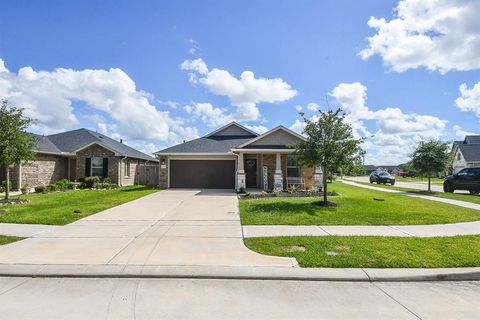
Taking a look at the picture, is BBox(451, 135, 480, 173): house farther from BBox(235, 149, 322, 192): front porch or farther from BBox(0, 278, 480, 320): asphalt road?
BBox(0, 278, 480, 320): asphalt road

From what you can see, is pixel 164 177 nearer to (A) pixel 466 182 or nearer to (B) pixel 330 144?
(B) pixel 330 144

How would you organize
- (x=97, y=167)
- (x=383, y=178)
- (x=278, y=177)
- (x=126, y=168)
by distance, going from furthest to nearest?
(x=383, y=178) < (x=126, y=168) < (x=97, y=167) < (x=278, y=177)

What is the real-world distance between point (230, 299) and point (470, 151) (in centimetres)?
5199

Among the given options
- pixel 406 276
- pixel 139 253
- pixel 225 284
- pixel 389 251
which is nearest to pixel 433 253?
pixel 389 251

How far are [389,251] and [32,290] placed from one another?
256 inches

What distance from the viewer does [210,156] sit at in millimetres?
24359

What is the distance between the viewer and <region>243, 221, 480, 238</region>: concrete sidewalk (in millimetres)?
8867

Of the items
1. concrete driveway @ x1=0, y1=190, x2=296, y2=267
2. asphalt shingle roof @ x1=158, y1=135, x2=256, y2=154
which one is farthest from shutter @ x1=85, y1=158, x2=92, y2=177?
concrete driveway @ x1=0, y1=190, x2=296, y2=267

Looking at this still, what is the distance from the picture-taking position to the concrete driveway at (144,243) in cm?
652

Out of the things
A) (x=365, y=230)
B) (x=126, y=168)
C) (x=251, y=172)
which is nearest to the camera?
(x=365, y=230)

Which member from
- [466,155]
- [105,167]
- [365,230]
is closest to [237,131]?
[105,167]

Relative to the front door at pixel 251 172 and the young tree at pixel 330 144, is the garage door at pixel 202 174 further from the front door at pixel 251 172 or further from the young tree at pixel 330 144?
the young tree at pixel 330 144

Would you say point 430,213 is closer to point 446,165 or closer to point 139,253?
point 139,253

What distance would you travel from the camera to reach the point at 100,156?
2556 cm
